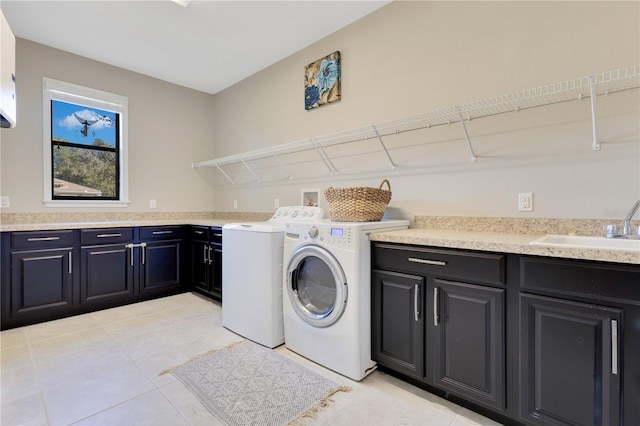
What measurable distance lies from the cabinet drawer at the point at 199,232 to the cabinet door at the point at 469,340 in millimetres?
2470

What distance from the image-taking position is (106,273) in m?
3.04

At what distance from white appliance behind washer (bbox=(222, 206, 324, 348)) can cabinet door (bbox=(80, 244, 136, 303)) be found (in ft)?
4.22

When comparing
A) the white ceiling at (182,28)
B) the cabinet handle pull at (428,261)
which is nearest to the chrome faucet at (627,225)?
the cabinet handle pull at (428,261)

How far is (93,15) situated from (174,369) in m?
2.89

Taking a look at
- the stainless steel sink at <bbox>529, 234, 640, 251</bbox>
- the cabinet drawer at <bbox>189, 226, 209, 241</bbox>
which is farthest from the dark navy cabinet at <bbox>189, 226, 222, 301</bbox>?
the stainless steel sink at <bbox>529, 234, 640, 251</bbox>

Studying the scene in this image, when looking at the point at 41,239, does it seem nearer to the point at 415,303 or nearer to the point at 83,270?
the point at 83,270

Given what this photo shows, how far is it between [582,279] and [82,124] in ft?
14.6

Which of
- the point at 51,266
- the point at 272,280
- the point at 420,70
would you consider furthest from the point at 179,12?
the point at 51,266

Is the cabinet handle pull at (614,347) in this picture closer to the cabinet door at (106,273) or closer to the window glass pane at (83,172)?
the cabinet door at (106,273)

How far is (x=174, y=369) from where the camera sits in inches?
76.1

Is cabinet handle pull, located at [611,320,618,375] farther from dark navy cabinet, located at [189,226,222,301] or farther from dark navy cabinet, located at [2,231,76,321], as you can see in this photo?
dark navy cabinet, located at [2,231,76,321]

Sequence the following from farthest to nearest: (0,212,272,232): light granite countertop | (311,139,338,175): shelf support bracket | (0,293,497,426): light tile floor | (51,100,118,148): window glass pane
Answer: (51,100,118,148): window glass pane < (311,139,338,175): shelf support bracket < (0,212,272,232): light granite countertop < (0,293,497,426): light tile floor

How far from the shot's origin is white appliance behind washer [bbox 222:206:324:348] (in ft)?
7.40

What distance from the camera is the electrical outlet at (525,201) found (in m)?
1.79
